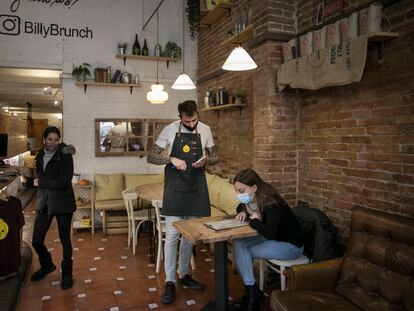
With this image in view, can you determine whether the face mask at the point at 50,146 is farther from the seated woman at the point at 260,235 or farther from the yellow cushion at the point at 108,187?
the yellow cushion at the point at 108,187

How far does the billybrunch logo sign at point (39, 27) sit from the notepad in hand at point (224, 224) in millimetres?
4586

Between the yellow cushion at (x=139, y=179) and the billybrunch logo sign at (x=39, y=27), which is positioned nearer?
the billybrunch logo sign at (x=39, y=27)

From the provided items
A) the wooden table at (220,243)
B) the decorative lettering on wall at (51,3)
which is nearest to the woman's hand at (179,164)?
→ the wooden table at (220,243)

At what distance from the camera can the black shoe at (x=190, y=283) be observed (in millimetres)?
3754

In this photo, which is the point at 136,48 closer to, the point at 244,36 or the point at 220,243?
the point at 244,36

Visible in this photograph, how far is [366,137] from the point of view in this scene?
127 inches

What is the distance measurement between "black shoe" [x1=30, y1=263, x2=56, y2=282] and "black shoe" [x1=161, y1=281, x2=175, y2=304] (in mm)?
1423

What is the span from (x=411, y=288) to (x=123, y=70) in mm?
5554

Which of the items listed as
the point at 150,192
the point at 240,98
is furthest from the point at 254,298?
the point at 240,98

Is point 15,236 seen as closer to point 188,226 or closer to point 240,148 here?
point 188,226

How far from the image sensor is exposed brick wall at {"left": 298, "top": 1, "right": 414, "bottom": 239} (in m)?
2.84

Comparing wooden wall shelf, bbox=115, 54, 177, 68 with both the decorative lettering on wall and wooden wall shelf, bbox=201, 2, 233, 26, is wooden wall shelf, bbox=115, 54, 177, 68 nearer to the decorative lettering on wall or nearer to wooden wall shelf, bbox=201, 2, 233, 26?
wooden wall shelf, bbox=201, 2, 233, 26

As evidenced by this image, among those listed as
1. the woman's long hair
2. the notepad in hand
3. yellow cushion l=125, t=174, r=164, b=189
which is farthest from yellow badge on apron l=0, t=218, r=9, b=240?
yellow cushion l=125, t=174, r=164, b=189

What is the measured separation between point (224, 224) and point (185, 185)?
62cm
